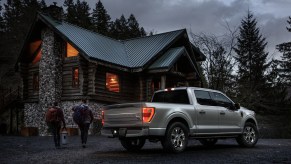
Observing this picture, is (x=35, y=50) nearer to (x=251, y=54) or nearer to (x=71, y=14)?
(x=251, y=54)

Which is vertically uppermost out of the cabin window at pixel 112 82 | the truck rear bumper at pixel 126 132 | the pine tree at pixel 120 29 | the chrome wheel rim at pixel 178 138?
the pine tree at pixel 120 29

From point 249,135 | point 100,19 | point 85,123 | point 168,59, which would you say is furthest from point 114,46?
point 100,19

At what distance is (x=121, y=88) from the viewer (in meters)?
25.5

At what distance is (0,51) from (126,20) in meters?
27.3

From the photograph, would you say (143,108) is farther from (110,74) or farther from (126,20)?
(126,20)

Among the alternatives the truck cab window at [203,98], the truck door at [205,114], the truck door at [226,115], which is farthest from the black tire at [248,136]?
the truck cab window at [203,98]

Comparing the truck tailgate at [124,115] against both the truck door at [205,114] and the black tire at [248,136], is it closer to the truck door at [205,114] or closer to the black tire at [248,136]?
the truck door at [205,114]

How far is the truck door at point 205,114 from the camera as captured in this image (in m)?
11.0

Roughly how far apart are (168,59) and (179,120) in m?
14.5

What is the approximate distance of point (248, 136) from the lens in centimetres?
1273

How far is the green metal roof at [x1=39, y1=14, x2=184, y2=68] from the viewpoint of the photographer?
23475 mm

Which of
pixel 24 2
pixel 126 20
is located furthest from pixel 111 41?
pixel 24 2

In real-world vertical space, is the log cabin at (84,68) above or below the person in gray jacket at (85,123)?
above

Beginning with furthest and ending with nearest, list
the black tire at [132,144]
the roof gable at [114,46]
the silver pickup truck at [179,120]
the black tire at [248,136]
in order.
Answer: the roof gable at [114,46], the black tire at [248,136], the black tire at [132,144], the silver pickup truck at [179,120]
